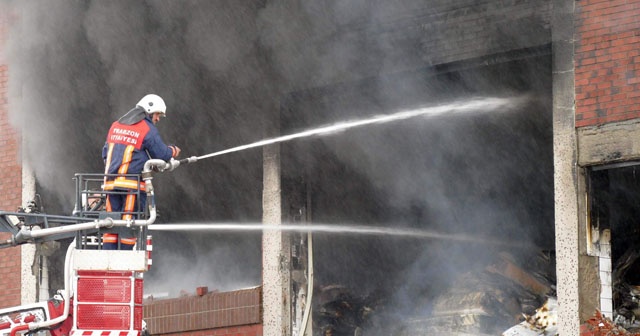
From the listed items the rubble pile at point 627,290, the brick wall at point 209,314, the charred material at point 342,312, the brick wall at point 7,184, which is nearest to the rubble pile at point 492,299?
the charred material at point 342,312

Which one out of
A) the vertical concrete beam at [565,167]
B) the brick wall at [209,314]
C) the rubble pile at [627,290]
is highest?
the vertical concrete beam at [565,167]

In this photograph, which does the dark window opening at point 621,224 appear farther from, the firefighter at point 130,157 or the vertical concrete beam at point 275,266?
the firefighter at point 130,157

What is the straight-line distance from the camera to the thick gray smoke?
1176 centimetres

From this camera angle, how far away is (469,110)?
1302cm

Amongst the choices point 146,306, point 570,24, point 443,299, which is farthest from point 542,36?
point 146,306

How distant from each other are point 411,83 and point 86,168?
457 cm

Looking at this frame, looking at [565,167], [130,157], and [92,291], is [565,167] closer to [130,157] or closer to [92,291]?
[130,157]

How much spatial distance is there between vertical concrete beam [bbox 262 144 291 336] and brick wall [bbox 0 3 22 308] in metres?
3.48

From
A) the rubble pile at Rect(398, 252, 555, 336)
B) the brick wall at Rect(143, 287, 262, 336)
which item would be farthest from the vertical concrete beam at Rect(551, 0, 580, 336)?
the brick wall at Rect(143, 287, 262, 336)

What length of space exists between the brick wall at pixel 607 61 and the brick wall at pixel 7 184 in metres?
7.24

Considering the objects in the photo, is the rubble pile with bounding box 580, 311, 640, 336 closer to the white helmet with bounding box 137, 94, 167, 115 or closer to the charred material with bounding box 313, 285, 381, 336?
the charred material with bounding box 313, 285, 381, 336

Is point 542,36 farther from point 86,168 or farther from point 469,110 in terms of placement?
point 86,168

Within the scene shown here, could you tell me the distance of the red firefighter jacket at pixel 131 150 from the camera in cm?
905

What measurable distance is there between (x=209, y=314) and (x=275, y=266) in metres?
1.08
